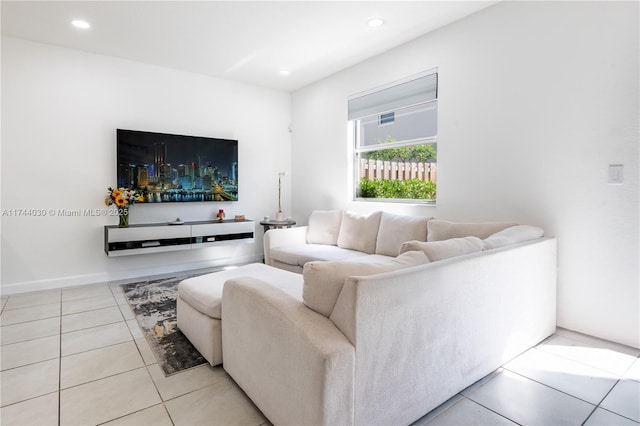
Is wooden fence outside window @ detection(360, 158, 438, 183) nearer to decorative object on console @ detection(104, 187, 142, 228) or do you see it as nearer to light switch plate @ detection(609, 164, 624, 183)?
light switch plate @ detection(609, 164, 624, 183)

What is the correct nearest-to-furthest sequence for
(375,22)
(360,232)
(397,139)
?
(375,22), (360,232), (397,139)

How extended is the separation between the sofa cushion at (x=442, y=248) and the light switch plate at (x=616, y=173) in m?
1.24

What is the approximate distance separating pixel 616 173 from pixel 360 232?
6.95 ft

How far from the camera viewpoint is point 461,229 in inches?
109

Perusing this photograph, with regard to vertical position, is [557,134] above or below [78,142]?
below

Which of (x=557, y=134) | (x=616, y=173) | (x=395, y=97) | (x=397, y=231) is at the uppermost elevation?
(x=395, y=97)

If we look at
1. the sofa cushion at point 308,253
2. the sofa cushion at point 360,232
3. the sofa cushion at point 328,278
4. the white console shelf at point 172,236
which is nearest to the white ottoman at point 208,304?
the sofa cushion at point 328,278

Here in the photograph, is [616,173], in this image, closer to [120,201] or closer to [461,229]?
[461,229]

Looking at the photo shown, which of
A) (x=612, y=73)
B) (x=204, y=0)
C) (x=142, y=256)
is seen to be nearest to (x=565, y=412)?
(x=612, y=73)

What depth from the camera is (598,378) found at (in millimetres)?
1954

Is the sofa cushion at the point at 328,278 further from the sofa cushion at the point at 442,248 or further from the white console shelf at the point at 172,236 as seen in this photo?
the white console shelf at the point at 172,236

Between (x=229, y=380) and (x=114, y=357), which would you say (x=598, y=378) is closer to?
(x=229, y=380)

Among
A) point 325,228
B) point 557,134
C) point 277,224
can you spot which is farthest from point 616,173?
point 277,224

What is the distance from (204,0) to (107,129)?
2058 millimetres
